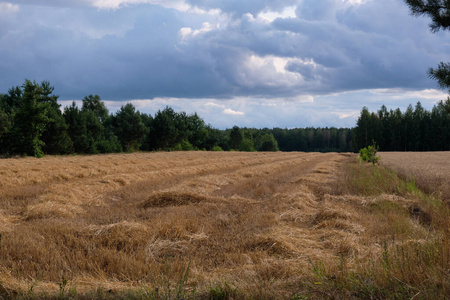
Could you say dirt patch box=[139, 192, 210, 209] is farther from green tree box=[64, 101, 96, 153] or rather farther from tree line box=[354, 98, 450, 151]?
tree line box=[354, 98, 450, 151]

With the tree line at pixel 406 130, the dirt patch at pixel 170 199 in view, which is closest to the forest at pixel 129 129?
the tree line at pixel 406 130

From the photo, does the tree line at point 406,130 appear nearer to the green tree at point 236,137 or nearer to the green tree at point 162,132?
the green tree at point 236,137

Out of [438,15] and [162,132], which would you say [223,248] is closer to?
[438,15]

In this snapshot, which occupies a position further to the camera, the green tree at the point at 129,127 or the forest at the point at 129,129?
the green tree at the point at 129,127

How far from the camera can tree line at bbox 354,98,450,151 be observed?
3268 inches

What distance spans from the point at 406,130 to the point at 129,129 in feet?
245

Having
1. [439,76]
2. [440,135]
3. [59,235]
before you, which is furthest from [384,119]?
[59,235]

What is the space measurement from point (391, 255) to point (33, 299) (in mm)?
4323

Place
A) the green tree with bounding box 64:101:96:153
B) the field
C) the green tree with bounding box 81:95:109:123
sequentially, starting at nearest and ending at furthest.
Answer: the field
the green tree with bounding box 64:101:96:153
the green tree with bounding box 81:95:109:123

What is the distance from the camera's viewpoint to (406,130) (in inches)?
3413

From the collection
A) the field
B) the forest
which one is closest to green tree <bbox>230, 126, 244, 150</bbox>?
the forest

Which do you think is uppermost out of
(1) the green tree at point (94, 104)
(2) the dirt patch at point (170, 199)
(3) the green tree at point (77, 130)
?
(1) the green tree at point (94, 104)

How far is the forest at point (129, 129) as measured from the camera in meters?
33.2

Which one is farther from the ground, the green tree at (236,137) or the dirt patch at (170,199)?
the green tree at (236,137)
